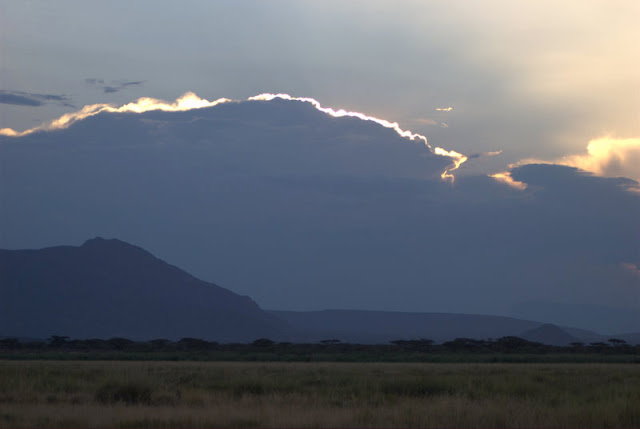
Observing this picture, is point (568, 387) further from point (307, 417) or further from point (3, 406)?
point (3, 406)

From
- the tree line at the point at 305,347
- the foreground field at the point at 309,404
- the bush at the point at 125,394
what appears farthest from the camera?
the tree line at the point at 305,347

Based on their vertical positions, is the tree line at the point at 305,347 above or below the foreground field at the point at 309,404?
below

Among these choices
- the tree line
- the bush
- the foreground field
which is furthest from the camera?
the tree line

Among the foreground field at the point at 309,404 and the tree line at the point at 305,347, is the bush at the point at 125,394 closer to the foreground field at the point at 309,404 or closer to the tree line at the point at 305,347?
the foreground field at the point at 309,404

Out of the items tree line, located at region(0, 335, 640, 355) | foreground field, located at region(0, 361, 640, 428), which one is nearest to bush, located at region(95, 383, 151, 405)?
foreground field, located at region(0, 361, 640, 428)

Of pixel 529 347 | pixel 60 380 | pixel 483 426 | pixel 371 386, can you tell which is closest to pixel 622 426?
pixel 483 426

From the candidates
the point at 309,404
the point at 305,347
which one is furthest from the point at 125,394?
the point at 305,347

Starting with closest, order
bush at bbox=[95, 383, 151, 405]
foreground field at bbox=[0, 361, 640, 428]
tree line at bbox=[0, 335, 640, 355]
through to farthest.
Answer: foreground field at bbox=[0, 361, 640, 428] → bush at bbox=[95, 383, 151, 405] → tree line at bbox=[0, 335, 640, 355]

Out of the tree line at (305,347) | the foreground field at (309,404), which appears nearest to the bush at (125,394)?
the foreground field at (309,404)

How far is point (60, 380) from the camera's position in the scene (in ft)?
95.5

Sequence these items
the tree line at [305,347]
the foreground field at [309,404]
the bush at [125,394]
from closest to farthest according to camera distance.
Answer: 1. the foreground field at [309,404]
2. the bush at [125,394]
3. the tree line at [305,347]

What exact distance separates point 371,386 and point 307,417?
30.9 feet

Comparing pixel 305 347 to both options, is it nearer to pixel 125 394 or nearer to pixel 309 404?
pixel 125 394

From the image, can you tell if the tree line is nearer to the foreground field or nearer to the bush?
the foreground field
